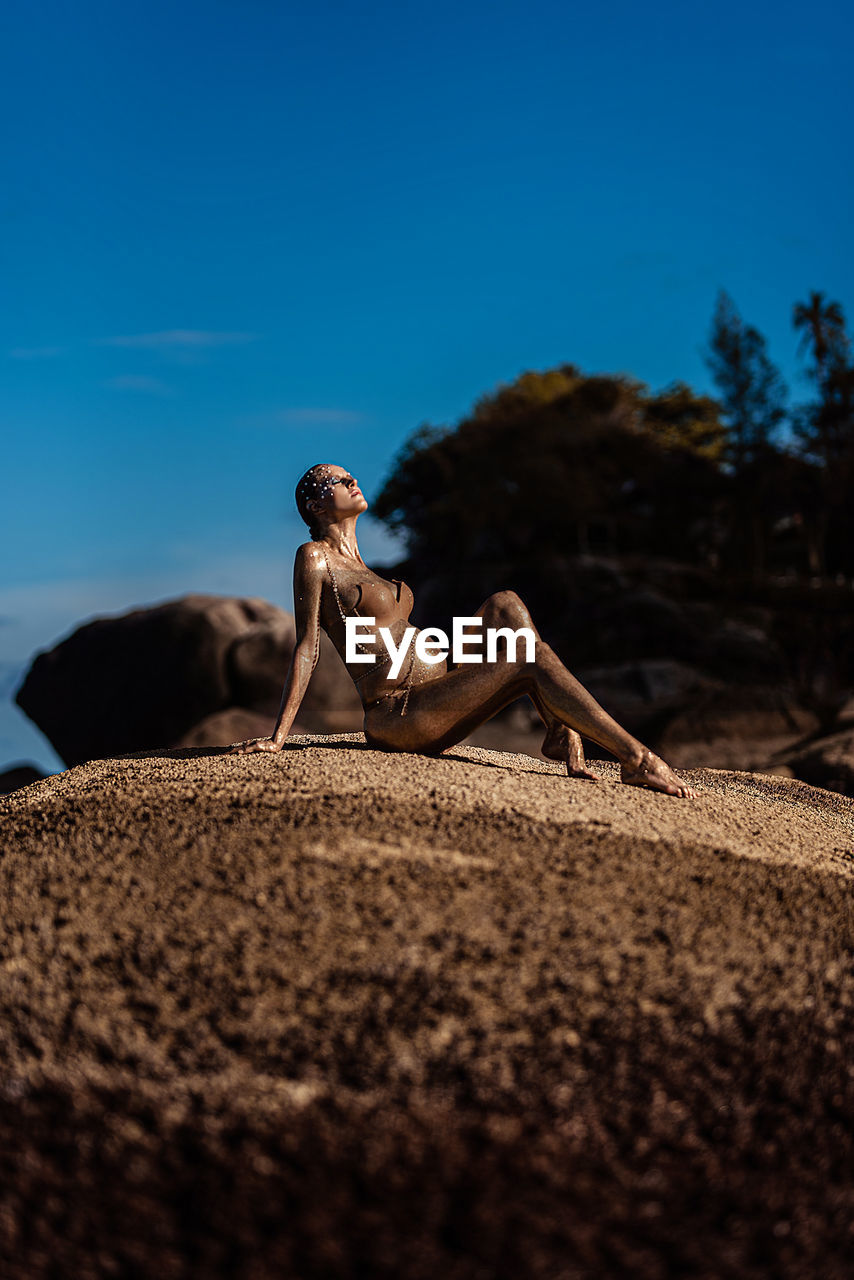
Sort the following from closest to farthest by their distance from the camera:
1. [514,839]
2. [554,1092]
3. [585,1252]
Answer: [585,1252] < [554,1092] < [514,839]

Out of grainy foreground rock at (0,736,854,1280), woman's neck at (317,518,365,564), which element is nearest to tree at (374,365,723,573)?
woman's neck at (317,518,365,564)

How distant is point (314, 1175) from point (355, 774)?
1883 millimetres

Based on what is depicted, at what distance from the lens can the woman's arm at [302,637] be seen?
4.64 metres

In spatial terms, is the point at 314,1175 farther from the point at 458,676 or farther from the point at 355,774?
the point at 458,676

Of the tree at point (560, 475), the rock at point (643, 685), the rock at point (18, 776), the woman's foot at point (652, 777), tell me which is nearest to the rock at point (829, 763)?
the woman's foot at point (652, 777)

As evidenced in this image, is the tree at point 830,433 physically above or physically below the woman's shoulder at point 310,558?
above

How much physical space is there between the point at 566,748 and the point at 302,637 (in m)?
1.40

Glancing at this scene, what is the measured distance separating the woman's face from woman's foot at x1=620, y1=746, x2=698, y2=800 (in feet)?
5.99

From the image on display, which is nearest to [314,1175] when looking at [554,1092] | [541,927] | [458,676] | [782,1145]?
[554,1092]

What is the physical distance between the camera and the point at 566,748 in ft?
16.0

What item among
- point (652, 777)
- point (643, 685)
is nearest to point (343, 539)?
point (652, 777)

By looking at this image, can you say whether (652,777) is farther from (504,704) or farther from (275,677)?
(275,677)

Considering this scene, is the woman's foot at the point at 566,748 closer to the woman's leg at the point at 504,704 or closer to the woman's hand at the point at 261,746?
the woman's leg at the point at 504,704

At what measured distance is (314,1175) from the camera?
2.41 metres
